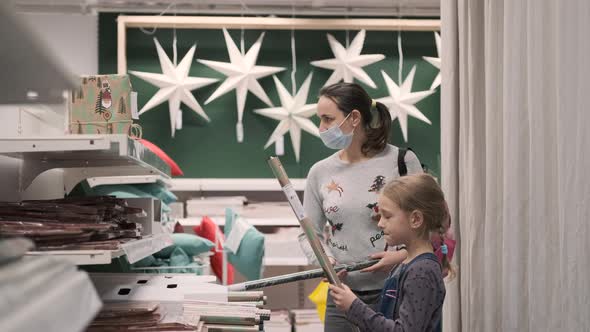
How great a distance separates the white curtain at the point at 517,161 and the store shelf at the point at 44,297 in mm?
1544

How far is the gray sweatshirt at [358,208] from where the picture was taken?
253 cm

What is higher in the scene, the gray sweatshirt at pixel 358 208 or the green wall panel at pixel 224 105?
the green wall panel at pixel 224 105

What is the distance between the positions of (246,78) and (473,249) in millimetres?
3382

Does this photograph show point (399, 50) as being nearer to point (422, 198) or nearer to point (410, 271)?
point (422, 198)

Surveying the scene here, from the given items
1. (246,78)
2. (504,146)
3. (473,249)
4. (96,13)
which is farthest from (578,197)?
(96,13)

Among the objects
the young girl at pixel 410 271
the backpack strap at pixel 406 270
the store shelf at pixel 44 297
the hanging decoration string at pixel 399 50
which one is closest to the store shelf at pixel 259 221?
the hanging decoration string at pixel 399 50

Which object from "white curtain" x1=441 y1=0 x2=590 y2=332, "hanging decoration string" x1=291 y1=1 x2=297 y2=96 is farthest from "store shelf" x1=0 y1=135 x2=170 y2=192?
"hanging decoration string" x1=291 y1=1 x2=297 y2=96

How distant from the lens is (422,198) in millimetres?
2111

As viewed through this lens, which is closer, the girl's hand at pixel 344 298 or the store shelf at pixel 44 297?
the store shelf at pixel 44 297

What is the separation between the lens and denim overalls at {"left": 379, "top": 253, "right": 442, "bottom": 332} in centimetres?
203

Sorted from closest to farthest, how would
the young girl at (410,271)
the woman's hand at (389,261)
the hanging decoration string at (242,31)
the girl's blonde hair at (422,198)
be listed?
the young girl at (410,271), the girl's blonde hair at (422,198), the woman's hand at (389,261), the hanging decoration string at (242,31)

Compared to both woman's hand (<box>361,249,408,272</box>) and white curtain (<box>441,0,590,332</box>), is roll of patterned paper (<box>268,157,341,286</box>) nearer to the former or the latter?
woman's hand (<box>361,249,408,272</box>)

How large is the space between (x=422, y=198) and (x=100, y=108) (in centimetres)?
112

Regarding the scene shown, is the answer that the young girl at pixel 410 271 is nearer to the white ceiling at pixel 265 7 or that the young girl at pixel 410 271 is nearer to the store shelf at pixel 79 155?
the store shelf at pixel 79 155
